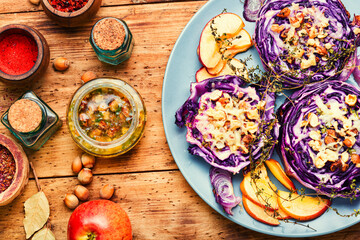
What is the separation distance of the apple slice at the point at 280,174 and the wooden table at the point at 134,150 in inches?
13.2

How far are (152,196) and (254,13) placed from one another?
1.13m

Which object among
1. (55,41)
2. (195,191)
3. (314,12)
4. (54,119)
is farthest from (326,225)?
(55,41)

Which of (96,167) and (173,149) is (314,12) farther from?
(96,167)

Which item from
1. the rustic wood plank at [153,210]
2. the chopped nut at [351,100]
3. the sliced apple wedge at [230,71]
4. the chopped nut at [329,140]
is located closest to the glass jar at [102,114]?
the rustic wood plank at [153,210]

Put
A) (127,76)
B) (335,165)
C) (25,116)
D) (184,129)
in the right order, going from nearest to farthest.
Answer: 1. (335,165)
2. (25,116)
3. (184,129)
4. (127,76)

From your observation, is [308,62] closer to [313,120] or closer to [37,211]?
[313,120]

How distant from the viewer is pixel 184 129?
1.90 metres

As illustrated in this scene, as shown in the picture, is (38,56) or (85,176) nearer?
(38,56)

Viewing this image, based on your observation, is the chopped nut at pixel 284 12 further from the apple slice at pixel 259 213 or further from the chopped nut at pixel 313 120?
the apple slice at pixel 259 213

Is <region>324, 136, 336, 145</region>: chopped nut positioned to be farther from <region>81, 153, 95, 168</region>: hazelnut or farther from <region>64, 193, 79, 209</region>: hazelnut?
<region>64, 193, 79, 209</region>: hazelnut

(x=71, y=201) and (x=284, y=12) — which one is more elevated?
(x=284, y=12)

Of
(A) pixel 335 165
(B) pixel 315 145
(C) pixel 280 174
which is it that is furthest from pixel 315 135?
(C) pixel 280 174

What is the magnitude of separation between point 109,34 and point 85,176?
0.76m

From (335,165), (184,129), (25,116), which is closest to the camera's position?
(335,165)
